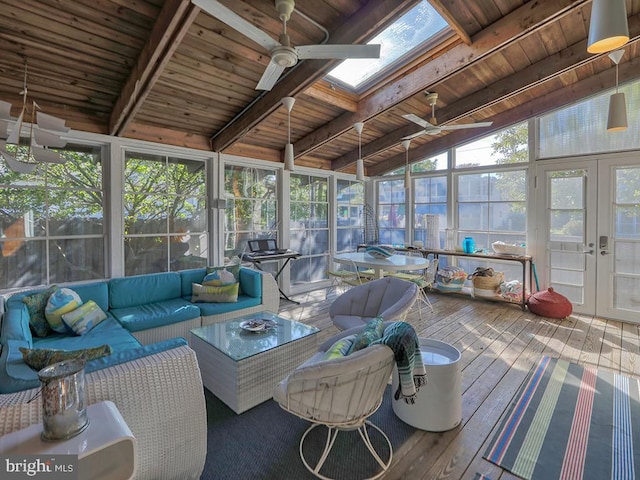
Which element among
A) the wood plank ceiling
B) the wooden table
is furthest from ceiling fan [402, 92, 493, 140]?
the wooden table

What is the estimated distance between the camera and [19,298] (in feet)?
8.61

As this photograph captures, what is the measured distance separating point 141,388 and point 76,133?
314 cm

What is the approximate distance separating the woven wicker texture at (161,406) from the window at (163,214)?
278 centimetres

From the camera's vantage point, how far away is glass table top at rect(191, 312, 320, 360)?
2363 millimetres

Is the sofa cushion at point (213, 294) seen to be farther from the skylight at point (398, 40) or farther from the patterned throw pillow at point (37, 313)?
the skylight at point (398, 40)

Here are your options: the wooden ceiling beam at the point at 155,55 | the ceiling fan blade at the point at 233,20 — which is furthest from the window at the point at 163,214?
the ceiling fan blade at the point at 233,20

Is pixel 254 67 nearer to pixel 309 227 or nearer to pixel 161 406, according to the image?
pixel 161 406

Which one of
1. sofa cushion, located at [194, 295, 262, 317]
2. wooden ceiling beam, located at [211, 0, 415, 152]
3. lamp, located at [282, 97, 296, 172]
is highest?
wooden ceiling beam, located at [211, 0, 415, 152]

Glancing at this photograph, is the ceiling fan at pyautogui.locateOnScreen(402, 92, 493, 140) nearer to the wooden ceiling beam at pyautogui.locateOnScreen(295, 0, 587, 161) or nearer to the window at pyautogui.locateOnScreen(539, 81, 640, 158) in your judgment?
the wooden ceiling beam at pyautogui.locateOnScreen(295, 0, 587, 161)

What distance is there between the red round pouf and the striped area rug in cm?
157

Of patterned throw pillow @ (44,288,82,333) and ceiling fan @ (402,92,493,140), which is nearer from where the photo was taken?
patterned throw pillow @ (44,288,82,333)

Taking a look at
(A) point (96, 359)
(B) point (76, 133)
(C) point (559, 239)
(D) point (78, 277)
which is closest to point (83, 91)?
(B) point (76, 133)

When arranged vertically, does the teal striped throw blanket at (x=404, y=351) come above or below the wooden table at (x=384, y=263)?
below

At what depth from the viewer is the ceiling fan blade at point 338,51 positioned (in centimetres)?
205
